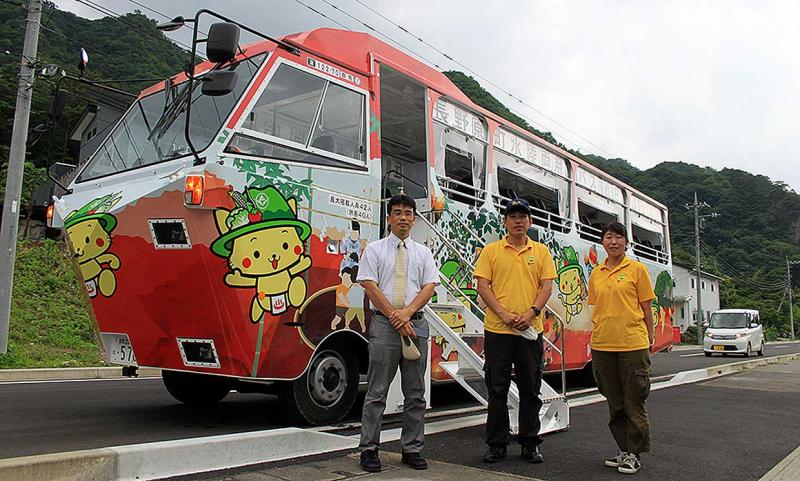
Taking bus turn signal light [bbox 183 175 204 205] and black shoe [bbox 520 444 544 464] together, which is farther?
bus turn signal light [bbox 183 175 204 205]

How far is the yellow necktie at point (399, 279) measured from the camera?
4398 millimetres

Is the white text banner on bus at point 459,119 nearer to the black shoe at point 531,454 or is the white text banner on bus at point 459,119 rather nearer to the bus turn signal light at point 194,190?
the bus turn signal light at point 194,190

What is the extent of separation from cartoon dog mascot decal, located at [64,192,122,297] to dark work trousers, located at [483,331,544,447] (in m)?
3.23

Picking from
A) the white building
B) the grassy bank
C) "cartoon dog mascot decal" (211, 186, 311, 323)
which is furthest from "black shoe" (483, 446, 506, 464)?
the white building

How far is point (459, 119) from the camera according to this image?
301 inches

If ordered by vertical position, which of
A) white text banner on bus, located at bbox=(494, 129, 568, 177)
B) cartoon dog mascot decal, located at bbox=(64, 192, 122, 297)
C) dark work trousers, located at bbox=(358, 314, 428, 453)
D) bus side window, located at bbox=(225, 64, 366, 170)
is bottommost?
dark work trousers, located at bbox=(358, 314, 428, 453)

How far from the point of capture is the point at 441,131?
734cm

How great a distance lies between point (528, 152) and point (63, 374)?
28.8ft

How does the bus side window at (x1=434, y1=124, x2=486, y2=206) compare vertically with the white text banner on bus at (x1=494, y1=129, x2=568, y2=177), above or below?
below

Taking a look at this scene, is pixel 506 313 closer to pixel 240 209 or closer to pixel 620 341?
pixel 620 341

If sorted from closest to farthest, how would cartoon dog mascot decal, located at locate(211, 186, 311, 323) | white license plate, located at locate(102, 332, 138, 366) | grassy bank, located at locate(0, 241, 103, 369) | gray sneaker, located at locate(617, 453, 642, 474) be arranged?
1. gray sneaker, located at locate(617, 453, 642, 474)
2. cartoon dog mascot decal, located at locate(211, 186, 311, 323)
3. white license plate, located at locate(102, 332, 138, 366)
4. grassy bank, located at locate(0, 241, 103, 369)

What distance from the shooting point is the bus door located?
6.95m

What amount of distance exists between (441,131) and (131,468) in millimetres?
4903

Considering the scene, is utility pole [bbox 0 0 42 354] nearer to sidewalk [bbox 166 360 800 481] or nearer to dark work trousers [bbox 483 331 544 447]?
sidewalk [bbox 166 360 800 481]
